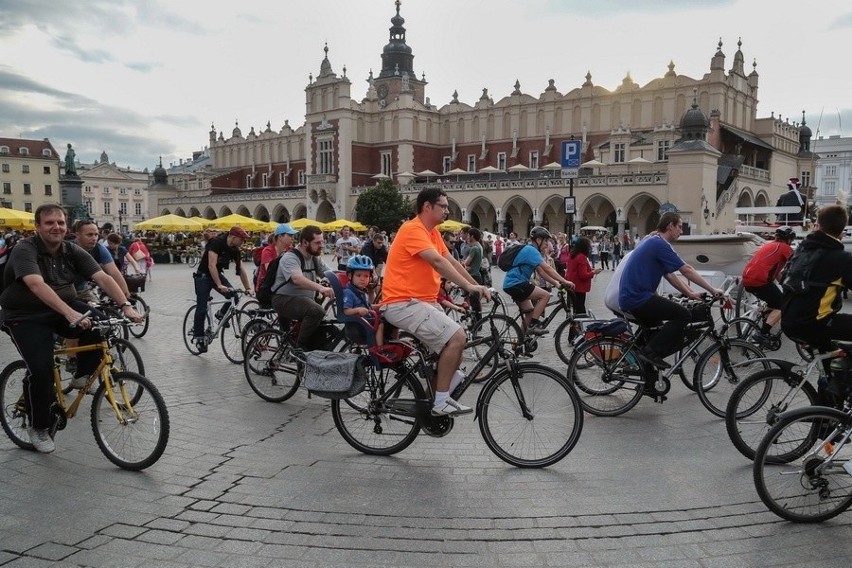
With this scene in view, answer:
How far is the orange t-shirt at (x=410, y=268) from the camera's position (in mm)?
4727

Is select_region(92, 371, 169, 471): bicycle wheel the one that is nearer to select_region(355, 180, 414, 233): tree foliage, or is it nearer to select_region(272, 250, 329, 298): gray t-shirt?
select_region(272, 250, 329, 298): gray t-shirt

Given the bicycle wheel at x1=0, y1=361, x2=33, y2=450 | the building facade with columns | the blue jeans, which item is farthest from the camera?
the building facade with columns

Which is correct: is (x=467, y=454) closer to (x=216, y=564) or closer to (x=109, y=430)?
(x=216, y=564)

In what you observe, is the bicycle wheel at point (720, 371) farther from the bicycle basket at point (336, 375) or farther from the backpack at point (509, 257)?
the bicycle basket at point (336, 375)

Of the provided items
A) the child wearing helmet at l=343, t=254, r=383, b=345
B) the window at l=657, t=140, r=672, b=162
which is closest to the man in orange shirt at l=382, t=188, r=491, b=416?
the child wearing helmet at l=343, t=254, r=383, b=345

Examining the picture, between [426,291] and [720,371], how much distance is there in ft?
10.0

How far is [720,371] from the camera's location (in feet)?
19.9

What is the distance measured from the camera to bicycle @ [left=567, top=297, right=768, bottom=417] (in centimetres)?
596

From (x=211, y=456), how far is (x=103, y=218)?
4208 inches

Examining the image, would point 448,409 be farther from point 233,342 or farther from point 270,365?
point 233,342

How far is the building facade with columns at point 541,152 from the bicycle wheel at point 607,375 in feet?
107

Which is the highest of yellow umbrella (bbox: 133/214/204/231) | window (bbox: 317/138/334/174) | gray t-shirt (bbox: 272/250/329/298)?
window (bbox: 317/138/334/174)

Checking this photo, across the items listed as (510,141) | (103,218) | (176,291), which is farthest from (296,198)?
(103,218)

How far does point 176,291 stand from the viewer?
59.3 feet
